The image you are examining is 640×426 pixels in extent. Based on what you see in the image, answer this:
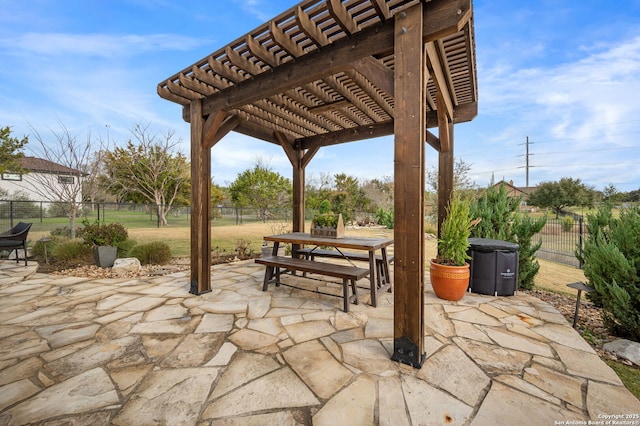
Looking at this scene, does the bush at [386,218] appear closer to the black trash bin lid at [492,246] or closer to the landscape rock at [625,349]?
the black trash bin lid at [492,246]

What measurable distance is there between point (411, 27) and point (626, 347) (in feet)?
10.2

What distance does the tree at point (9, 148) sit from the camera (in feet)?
32.8

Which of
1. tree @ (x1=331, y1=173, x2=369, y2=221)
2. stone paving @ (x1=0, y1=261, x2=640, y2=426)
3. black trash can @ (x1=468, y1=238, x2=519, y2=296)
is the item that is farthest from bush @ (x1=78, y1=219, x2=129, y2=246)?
tree @ (x1=331, y1=173, x2=369, y2=221)

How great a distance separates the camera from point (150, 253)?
5.25 metres

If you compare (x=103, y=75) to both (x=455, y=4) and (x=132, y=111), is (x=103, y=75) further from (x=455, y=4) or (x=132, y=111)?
(x=455, y=4)

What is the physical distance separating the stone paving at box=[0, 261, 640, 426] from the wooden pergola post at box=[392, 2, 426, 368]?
26 cm

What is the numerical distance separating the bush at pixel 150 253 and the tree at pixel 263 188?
11.6 m

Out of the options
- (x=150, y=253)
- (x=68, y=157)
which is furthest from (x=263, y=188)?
(x=150, y=253)

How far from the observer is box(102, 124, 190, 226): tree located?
484 inches

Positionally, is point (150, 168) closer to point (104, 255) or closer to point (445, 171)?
point (104, 255)

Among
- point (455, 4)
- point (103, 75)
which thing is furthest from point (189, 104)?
point (103, 75)

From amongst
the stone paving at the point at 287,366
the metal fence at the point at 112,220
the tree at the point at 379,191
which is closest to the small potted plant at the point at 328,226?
the stone paving at the point at 287,366

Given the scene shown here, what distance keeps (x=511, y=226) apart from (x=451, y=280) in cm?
182

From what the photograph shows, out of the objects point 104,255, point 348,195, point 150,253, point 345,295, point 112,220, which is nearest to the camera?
point 345,295
